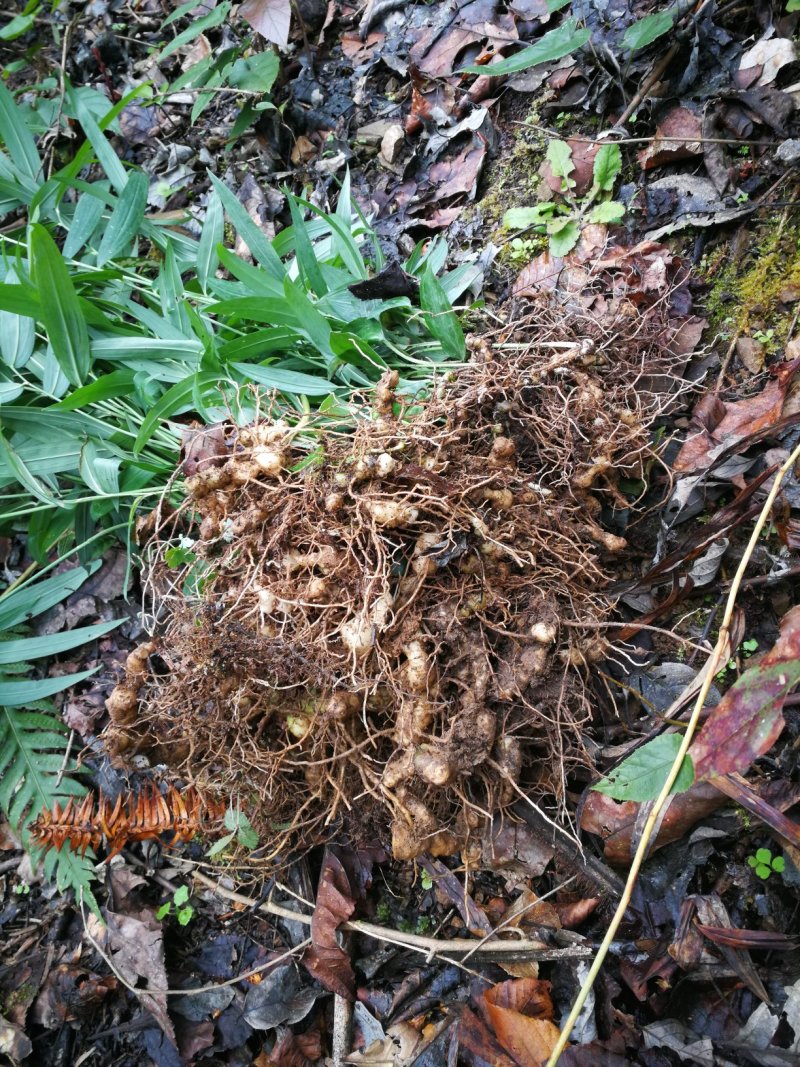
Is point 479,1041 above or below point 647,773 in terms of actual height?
below

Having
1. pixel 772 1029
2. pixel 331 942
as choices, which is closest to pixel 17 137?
pixel 331 942

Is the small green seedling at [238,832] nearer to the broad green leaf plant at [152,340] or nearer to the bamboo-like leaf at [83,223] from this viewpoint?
the broad green leaf plant at [152,340]

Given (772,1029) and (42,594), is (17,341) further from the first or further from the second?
(772,1029)

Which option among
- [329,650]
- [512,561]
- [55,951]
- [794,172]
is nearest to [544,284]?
[794,172]

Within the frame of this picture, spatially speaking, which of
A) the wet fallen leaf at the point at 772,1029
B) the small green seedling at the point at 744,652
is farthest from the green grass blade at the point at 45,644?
the wet fallen leaf at the point at 772,1029

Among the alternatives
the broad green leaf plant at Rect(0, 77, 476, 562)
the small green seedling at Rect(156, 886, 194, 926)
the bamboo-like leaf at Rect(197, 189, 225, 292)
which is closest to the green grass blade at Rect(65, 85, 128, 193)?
the broad green leaf plant at Rect(0, 77, 476, 562)

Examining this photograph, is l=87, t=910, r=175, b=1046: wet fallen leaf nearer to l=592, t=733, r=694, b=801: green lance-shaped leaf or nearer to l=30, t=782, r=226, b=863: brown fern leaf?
l=30, t=782, r=226, b=863: brown fern leaf
